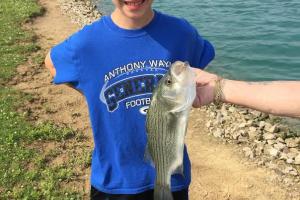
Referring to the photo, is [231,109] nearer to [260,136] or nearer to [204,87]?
[260,136]

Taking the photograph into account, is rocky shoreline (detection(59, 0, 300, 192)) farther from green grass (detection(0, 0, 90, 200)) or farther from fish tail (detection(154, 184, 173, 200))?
→ fish tail (detection(154, 184, 173, 200))

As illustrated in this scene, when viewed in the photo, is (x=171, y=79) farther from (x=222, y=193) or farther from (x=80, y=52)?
(x=222, y=193)

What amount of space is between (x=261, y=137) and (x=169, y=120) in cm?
590

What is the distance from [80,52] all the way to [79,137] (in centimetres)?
463

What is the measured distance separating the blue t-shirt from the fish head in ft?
2.51

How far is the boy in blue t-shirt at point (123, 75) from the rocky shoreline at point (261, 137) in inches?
159

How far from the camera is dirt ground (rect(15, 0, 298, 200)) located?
686 centimetres

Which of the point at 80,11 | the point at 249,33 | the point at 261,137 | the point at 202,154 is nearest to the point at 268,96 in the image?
the point at 202,154

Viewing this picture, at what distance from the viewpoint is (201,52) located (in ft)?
12.9

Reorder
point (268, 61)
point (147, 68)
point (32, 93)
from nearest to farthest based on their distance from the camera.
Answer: point (147, 68), point (32, 93), point (268, 61)

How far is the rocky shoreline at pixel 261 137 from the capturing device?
296 inches

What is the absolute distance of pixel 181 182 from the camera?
3.78 meters

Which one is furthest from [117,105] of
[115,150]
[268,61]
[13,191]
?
[268,61]

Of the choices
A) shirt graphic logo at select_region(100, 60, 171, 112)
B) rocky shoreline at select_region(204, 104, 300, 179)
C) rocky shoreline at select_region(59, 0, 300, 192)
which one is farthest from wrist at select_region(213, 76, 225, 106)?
rocky shoreline at select_region(204, 104, 300, 179)
